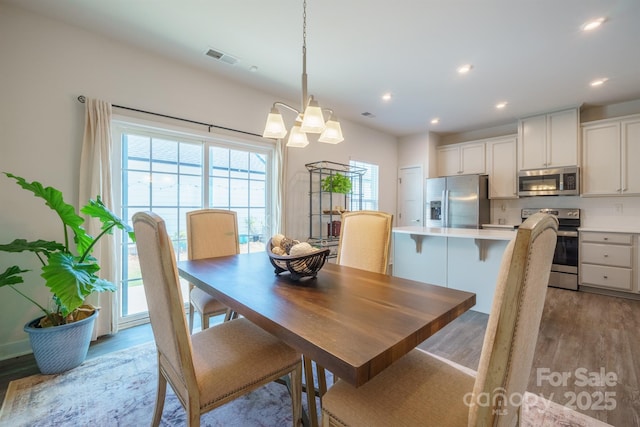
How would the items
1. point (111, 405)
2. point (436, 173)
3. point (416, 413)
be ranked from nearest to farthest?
point (416, 413) < point (111, 405) < point (436, 173)

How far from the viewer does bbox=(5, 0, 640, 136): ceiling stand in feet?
6.77

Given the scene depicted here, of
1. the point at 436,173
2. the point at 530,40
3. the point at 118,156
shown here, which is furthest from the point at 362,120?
the point at 118,156

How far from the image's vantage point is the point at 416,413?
86 cm

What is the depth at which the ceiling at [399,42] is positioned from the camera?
2.06m

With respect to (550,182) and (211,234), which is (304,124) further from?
(550,182)

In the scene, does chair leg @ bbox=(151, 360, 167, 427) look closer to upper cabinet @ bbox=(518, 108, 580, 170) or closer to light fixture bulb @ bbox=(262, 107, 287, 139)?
light fixture bulb @ bbox=(262, 107, 287, 139)

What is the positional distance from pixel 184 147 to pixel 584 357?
4.08 meters

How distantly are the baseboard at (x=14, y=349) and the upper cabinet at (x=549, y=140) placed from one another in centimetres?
632

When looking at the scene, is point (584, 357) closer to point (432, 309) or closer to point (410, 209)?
point (432, 309)

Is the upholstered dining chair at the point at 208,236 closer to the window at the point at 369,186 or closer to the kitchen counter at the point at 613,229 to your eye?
the window at the point at 369,186

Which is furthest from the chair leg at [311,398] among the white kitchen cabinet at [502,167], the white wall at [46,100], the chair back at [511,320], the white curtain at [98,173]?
the white kitchen cabinet at [502,167]

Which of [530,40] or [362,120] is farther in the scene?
[362,120]

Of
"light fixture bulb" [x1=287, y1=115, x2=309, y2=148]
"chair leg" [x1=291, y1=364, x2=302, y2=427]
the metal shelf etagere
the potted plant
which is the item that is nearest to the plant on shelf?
the metal shelf etagere

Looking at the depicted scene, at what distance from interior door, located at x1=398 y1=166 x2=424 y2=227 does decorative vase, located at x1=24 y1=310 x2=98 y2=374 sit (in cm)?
515
